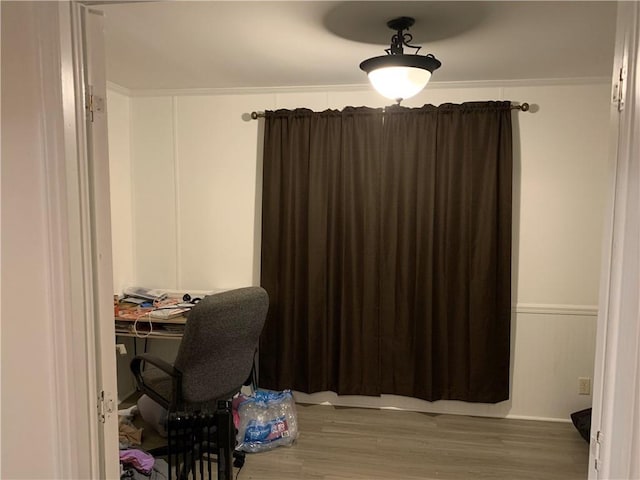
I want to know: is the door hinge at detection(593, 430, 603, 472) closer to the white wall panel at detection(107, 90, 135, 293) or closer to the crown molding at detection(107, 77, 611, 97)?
the crown molding at detection(107, 77, 611, 97)

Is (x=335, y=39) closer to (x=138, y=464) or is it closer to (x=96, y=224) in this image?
(x=96, y=224)

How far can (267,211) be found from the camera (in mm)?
3447

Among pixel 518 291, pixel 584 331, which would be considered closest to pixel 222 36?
pixel 518 291

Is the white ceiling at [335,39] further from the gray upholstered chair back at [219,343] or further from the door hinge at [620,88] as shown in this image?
the gray upholstered chair back at [219,343]

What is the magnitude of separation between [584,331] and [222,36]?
3.01m

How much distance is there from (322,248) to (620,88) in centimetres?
246

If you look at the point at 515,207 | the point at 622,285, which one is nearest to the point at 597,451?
the point at 622,285

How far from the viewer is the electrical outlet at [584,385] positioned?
3297mm

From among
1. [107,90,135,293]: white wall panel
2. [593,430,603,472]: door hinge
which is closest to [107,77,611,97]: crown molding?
[107,90,135,293]: white wall panel

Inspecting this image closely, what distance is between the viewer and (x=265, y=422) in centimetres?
304

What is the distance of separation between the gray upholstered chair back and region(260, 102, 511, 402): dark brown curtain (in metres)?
0.92

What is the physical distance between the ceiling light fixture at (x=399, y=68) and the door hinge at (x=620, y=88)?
42.4 inches

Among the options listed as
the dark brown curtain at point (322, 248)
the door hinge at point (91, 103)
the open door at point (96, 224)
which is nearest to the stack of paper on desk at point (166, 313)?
the dark brown curtain at point (322, 248)

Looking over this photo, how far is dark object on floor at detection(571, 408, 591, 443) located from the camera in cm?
299
